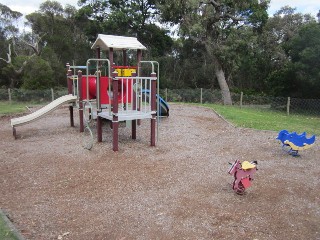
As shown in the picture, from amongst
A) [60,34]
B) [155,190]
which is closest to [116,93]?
[155,190]

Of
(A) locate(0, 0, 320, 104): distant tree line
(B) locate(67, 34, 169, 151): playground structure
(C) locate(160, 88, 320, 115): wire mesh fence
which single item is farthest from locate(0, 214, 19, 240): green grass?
(A) locate(0, 0, 320, 104): distant tree line

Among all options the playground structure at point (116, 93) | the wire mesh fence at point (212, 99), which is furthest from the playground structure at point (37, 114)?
the wire mesh fence at point (212, 99)

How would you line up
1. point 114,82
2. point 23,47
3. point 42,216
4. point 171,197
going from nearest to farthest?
point 42,216 < point 171,197 < point 114,82 < point 23,47

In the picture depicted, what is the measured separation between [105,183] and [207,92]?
14.7 metres

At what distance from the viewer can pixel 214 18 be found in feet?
63.5

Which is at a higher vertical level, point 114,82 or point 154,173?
point 114,82

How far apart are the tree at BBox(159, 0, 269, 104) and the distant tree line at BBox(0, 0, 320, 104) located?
0.06m

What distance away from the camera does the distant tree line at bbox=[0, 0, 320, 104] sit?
18.6m

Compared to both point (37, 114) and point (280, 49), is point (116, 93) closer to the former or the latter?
point (37, 114)

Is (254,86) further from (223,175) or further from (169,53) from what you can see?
(223,175)

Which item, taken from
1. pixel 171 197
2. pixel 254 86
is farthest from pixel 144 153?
pixel 254 86

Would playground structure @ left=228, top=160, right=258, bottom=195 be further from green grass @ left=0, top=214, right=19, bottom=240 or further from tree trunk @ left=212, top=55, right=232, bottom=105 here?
tree trunk @ left=212, top=55, right=232, bottom=105

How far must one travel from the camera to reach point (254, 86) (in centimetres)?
2833

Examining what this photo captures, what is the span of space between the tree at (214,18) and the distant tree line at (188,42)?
59 mm
